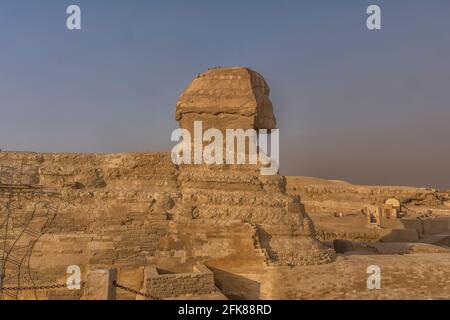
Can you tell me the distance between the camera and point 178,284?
8859mm

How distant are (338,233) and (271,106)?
11.8 m

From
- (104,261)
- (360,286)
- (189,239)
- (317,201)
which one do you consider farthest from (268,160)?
(317,201)

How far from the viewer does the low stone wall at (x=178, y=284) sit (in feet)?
28.5

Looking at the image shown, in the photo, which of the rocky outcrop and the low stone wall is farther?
the rocky outcrop

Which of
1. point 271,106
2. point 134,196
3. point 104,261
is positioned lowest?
point 104,261

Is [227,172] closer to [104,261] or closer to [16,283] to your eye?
[104,261]

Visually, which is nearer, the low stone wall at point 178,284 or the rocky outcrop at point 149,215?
the low stone wall at point 178,284

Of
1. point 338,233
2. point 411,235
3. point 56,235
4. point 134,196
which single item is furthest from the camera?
point 338,233

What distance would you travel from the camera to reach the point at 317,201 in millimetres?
38812

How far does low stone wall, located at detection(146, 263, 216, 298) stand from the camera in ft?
28.5

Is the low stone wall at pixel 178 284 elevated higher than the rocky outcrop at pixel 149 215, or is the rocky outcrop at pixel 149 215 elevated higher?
the rocky outcrop at pixel 149 215

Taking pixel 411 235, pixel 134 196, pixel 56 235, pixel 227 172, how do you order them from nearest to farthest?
1. pixel 56 235
2. pixel 134 196
3. pixel 227 172
4. pixel 411 235

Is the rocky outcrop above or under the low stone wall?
above
